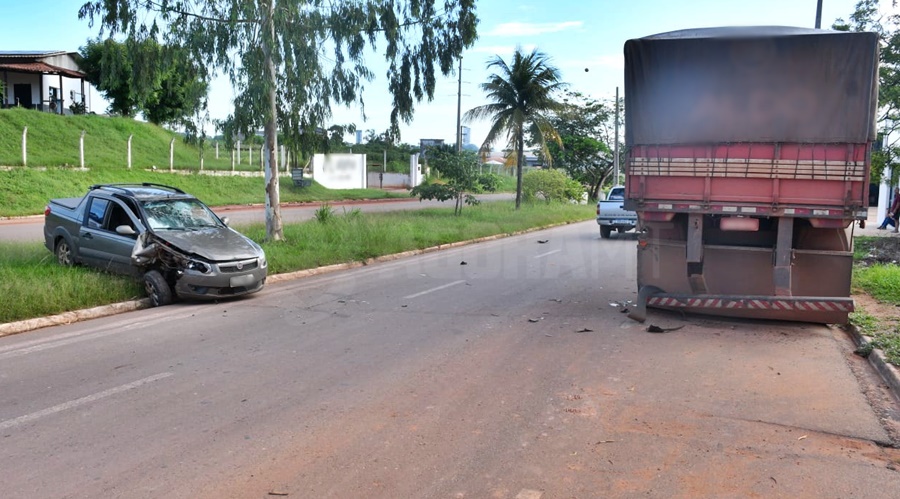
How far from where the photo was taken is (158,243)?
10258 millimetres

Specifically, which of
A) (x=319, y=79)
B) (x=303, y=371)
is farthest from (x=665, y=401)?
(x=319, y=79)

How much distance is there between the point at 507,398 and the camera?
19.8 feet

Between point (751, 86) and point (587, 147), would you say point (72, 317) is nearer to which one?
point (751, 86)

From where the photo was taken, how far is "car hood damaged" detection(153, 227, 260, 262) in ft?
33.5

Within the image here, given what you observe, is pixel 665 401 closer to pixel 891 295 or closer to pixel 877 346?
pixel 877 346

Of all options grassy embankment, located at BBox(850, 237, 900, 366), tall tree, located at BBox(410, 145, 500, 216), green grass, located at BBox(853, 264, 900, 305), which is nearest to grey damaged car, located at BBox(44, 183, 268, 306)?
grassy embankment, located at BBox(850, 237, 900, 366)

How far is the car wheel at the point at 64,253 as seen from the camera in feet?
38.2

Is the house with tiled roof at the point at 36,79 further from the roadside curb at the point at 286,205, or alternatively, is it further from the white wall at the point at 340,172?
the roadside curb at the point at 286,205

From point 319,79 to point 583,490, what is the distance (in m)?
13.5

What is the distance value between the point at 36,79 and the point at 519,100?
29.6 m

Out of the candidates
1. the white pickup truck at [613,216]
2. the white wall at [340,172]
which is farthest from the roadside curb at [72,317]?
the white wall at [340,172]

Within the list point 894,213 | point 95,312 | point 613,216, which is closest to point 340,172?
point 613,216

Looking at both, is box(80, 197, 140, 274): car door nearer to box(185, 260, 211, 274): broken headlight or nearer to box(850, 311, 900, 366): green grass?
box(185, 260, 211, 274): broken headlight

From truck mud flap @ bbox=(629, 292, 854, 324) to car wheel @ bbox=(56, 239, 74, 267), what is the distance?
30.2 feet
